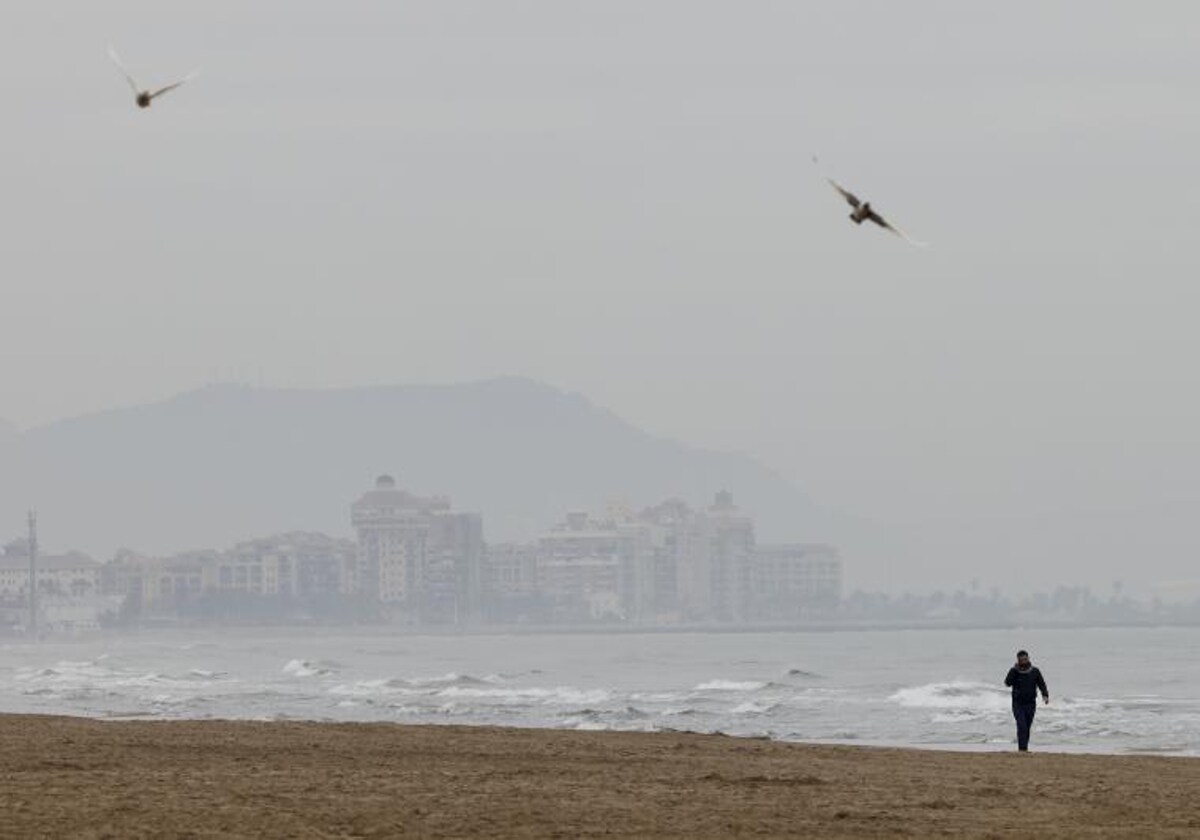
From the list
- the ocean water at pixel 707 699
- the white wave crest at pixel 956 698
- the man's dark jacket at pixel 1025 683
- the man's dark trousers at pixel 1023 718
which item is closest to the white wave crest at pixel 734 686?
the ocean water at pixel 707 699

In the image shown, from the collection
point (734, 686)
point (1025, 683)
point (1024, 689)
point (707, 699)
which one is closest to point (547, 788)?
point (1025, 683)

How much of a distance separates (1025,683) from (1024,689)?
0.19 m

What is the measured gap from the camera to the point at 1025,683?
2873cm

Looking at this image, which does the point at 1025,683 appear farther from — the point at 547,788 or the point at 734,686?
the point at 734,686

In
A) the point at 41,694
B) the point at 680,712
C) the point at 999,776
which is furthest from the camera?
the point at 41,694

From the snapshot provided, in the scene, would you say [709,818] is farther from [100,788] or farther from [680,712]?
[680,712]

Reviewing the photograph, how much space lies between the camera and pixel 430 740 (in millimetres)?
28672

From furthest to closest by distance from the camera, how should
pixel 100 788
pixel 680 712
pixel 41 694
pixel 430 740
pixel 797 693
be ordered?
pixel 797 693 → pixel 41 694 → pixel 680 712 → pixel 430 740 → pixel 100 788

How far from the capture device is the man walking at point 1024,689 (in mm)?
28531

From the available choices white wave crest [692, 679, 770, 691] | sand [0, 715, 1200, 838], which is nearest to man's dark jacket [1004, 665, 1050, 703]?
sand [0, 715, 1200, 838]

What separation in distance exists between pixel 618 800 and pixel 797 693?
50388 millimetres

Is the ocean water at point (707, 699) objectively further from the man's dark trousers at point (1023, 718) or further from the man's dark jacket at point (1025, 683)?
the man's dark jacket at point (1025, 683)

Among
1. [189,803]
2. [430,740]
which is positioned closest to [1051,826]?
[189,803]

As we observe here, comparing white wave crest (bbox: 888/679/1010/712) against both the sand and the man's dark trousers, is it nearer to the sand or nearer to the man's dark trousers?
the man's dark trousers
